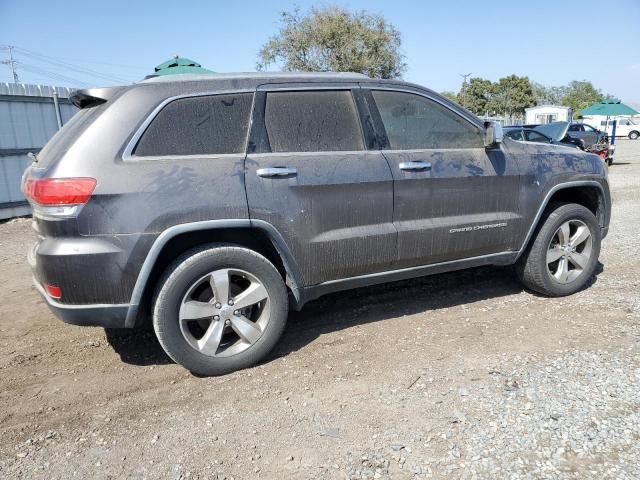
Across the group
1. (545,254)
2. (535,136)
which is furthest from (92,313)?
(535,136)

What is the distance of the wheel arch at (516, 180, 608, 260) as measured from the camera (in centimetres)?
421

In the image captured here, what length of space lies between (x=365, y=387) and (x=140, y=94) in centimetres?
229

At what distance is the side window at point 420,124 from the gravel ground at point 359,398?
4.70 ft

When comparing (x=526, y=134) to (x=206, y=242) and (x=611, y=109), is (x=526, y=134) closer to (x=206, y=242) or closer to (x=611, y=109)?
(x=611, y=109)

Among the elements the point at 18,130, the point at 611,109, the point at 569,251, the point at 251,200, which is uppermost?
the point at 611,109

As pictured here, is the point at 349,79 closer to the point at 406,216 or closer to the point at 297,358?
the point at 406,216

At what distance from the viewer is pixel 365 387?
10.0 ft

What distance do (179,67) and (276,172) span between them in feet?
25.7

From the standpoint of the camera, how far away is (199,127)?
316cm

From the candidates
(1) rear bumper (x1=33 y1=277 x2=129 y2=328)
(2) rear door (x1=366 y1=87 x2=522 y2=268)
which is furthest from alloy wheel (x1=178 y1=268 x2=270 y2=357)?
(2) rear door (x1=366 y1=87 x2=522 y2=268)

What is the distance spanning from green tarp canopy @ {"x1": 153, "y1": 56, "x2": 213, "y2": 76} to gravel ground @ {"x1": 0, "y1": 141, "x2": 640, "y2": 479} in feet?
22.4

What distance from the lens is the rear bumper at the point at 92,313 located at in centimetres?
296

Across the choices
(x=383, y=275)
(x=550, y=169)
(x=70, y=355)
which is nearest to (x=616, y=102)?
(x=550, y=169)

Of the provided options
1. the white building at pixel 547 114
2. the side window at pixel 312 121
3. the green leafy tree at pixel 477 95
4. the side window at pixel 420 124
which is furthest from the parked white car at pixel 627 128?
the side window at pixel 312 121
